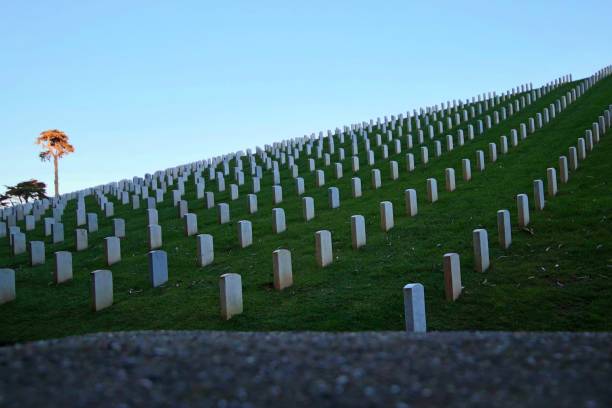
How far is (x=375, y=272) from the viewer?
30.8 feet

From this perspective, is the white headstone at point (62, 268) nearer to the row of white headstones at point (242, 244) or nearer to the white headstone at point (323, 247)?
the row of white headstones at point (242, 244)

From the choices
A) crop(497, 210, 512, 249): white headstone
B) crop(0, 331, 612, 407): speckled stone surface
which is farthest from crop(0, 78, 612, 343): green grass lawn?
crop(0, 331, 612, 407): speckled stone surface

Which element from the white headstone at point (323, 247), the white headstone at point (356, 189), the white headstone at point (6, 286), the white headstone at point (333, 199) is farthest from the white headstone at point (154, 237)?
the white headstone at point (356, 189)

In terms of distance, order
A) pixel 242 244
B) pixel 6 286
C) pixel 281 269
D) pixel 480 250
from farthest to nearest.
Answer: pixel 242 244
pixel 6 286
pixel 281 269
pixel 480 250

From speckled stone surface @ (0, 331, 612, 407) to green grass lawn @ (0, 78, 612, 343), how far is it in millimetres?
3081

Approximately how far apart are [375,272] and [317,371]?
5.95 m

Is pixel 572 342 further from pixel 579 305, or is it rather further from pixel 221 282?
pixel 221 282

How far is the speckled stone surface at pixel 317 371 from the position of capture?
10.2 feet

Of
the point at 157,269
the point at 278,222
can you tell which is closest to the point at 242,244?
the point at 278,222

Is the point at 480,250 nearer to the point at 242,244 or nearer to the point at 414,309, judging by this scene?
the point at 414,309

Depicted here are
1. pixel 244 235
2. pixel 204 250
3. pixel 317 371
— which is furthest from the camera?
pixel 244 235

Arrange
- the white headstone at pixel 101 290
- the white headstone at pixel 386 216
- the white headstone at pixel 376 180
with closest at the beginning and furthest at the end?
the white headstone at pixel 101 290
the white headstone at pixel 386 216
the white headstone at pixel 376 180

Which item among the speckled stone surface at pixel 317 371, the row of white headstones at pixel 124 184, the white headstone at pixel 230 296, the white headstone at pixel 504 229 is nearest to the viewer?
the speckled stone surface at pixel 317 371

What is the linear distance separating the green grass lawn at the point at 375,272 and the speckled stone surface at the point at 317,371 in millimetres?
3081
